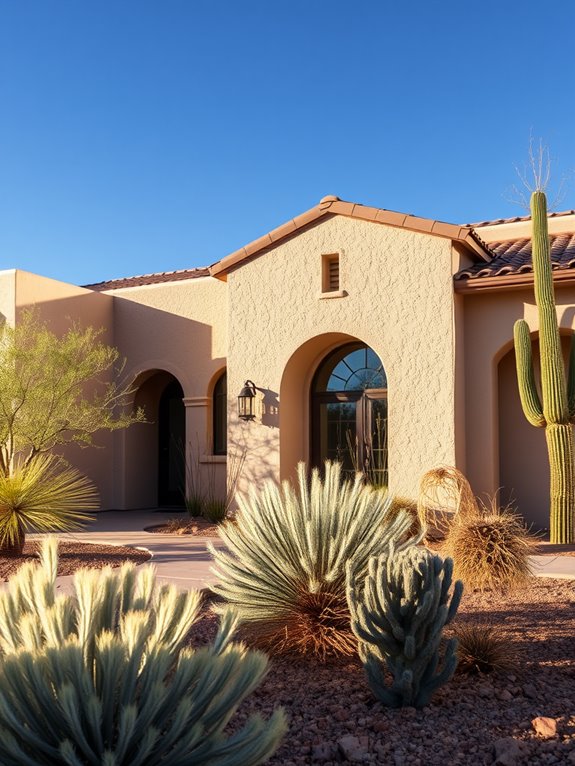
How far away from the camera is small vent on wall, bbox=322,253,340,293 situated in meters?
13.5

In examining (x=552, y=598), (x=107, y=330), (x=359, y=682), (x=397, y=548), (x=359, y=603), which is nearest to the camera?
(x=359, y=603)

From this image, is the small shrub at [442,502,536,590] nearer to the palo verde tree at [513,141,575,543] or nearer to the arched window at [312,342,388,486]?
the palo verde tree at [513,141,575,543]

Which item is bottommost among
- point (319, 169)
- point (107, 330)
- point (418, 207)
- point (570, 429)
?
point (570, 429)

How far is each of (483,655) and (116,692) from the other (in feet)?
9.13

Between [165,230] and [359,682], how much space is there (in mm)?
14756

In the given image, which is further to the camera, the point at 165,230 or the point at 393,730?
the point at 165,230

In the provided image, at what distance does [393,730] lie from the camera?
3877mm

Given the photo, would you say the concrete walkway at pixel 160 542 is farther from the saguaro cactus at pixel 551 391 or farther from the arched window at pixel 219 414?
the saguaro cactus at pixel 551 391

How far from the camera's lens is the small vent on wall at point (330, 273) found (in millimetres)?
13516

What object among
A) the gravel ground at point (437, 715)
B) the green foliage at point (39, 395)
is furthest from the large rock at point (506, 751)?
the green foliage at point (39, 395)

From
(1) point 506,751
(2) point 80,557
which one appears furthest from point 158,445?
(1) point 506,751

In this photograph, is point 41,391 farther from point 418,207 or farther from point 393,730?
point 393,730

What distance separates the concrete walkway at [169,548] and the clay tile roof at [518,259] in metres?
4.34

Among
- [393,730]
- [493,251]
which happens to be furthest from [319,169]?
[393,730]
